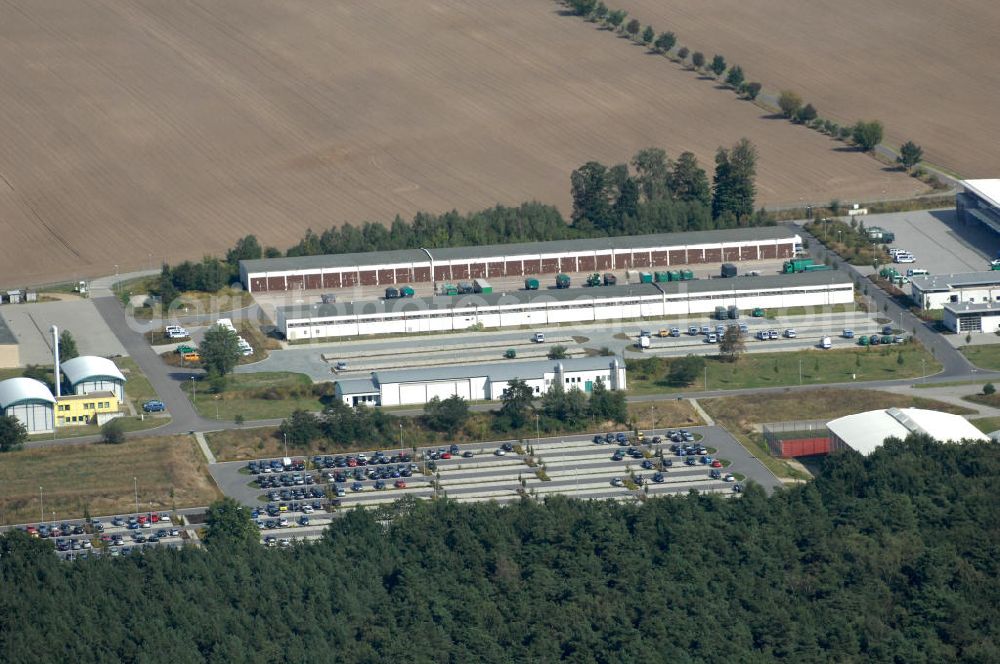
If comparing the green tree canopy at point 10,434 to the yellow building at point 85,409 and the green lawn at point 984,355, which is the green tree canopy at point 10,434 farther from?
the green lawn at point 984,355

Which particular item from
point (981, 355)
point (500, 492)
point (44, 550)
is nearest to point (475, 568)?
point (500, 492)

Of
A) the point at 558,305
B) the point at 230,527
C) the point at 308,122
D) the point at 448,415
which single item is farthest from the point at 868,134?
the point at 230,527

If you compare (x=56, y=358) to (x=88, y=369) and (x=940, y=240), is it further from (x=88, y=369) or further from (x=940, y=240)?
→ (x=940, y=240)

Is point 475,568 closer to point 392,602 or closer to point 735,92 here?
point 392,602

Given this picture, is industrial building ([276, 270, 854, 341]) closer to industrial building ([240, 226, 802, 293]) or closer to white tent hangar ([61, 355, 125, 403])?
industrial building ([240, 226, 802, 293])

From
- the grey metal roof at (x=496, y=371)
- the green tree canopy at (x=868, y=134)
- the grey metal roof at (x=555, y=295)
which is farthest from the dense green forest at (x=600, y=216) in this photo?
the grey metal roof at (x=496, y=371)

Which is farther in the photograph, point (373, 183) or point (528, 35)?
point (528, 35)
